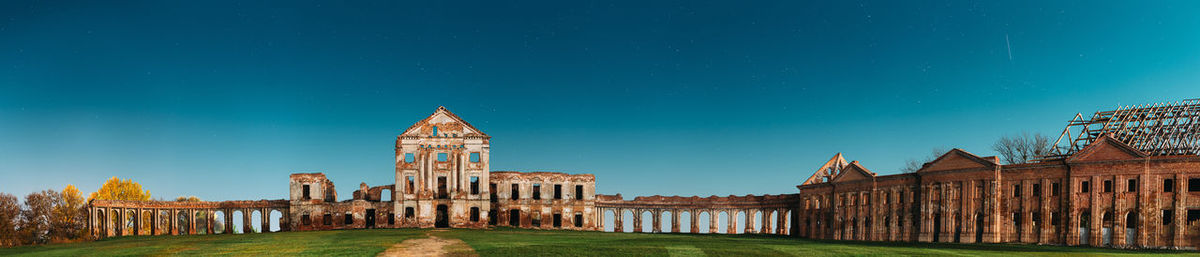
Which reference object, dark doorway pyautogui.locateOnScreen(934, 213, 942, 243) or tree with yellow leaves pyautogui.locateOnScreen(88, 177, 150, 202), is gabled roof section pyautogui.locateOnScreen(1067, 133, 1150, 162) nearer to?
dark doorway pyautogui.locateOnScreen(934, 213, 942, 243)

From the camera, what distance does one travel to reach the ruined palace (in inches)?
1516

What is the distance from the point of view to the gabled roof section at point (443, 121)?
63406 millimetres

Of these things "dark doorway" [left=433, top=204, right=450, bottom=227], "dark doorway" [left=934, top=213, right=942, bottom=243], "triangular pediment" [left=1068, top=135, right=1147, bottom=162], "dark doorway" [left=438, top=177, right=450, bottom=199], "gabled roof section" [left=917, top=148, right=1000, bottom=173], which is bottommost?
"dark doorway" [left=433, top=204, right=450, bottom=227]

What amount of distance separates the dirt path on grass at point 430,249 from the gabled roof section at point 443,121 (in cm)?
2411

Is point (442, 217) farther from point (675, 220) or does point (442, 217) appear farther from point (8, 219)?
point (8, 219)

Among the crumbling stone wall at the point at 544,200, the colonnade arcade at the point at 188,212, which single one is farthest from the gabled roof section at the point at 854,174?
the colonnade arcade at the point at 188,212

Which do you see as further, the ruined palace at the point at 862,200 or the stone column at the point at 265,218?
the stone column at the point at 265,218

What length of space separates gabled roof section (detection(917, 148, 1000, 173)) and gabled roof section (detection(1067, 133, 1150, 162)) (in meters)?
4.11

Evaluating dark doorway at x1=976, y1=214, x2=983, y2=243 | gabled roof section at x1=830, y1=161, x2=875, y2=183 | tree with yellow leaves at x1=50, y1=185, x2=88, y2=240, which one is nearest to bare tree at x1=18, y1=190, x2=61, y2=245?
tree with yellow leaves at x1=50, y1=185, x2=88, y2=240

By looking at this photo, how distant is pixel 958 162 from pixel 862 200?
819 cm

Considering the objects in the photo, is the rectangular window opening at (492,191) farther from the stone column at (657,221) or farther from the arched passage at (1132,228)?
the arched passage at (1132,228)

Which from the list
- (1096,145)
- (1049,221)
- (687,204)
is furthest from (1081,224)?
(687,204)

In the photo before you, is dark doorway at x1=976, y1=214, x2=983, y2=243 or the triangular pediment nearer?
the triangular pediment

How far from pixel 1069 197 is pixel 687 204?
3496 centimetres
